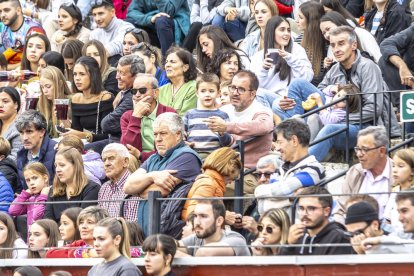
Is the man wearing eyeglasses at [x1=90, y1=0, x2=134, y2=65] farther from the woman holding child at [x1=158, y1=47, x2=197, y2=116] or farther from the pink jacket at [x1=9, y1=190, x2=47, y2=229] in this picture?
the pink jacket at [x1=9, y1=190, x2=47, y2=229]

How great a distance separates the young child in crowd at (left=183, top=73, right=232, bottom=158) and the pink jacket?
5.67ft

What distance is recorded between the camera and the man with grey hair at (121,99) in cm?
1980

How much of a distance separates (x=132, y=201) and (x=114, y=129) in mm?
2670

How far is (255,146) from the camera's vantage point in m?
18.4

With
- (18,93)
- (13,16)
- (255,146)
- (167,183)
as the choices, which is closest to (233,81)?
(255,146)

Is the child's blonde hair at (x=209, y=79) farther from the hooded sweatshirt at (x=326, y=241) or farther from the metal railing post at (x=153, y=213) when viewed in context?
the hooded sweatshirt at (x=326, y=241)

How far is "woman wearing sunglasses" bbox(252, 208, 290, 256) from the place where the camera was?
50.6ft

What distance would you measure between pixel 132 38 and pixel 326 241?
8.03 metres

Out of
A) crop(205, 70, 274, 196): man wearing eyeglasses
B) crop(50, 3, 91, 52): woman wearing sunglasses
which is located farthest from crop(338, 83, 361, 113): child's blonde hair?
crop(50, 3, 91, 52): woman wearing sunglasses

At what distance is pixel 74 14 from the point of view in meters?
23.8

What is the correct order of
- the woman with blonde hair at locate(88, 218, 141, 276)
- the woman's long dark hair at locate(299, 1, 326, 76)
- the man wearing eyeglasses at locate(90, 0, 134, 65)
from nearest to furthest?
the woman with blonde hair at locate(88, 218, 141, 276)
the woman's long dark hair at locate(299, 1, 326, 76)
the man wearing eyeglasses at locate(90, 0, 134, 65)

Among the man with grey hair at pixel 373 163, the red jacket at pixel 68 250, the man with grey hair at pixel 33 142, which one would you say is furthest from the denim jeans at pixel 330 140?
the man with grey hair at pixel 33 142

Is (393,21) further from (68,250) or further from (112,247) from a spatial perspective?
(112,247)

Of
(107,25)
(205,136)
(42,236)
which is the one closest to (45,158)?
(205,136)
